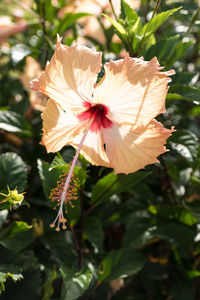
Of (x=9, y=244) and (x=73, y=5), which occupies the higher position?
(x=73, y=5)

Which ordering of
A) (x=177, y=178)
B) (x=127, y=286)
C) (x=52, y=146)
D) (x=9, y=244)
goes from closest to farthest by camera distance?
1. (x=52, y=146)
2. (x=9, y=244)
3. (x=177, y=178)
4. (x=127, y=286)

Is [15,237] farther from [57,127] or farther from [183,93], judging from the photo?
[183,93]

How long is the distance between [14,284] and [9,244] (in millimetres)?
179

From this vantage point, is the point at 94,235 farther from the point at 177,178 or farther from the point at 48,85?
the point at 48,85

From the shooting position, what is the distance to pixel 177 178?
129cm

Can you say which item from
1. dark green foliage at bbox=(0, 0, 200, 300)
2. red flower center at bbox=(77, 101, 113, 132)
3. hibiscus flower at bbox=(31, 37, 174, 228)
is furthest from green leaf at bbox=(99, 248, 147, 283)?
red flower center at bbox=(77, 101, 113, 132)

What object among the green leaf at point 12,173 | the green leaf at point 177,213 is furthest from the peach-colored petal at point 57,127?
the green leaf at point 177,213

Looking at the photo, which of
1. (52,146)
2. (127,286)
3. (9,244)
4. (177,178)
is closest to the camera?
(52,146)

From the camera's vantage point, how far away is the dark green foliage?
1011mm

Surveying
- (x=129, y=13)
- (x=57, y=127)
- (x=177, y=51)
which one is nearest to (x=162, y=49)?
(x=177, y=51)

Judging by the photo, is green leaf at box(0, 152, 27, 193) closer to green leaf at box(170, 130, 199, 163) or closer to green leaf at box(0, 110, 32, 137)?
green leaf at box(0, 110, 32, 137)

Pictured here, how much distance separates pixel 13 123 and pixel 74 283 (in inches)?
24.5

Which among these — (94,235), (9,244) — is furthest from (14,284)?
(94,235)

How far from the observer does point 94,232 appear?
117 cm
